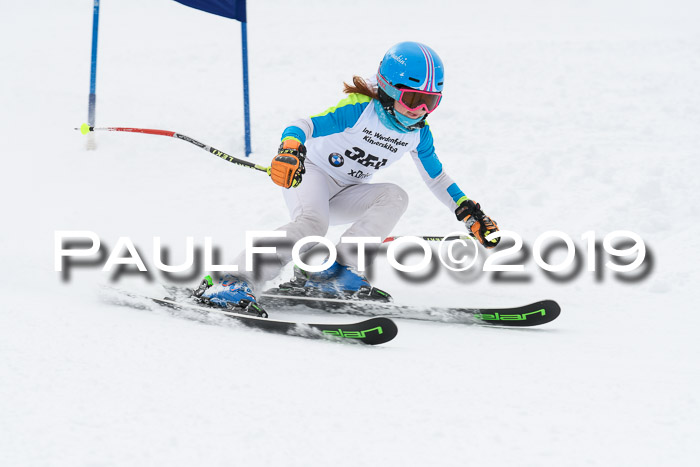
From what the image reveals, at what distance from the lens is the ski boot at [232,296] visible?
3.41m

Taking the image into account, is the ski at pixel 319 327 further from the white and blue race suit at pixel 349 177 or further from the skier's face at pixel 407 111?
the skier's face at pixel 407 111

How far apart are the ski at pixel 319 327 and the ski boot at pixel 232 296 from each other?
1.8 inches

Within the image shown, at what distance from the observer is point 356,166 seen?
416 centimetres

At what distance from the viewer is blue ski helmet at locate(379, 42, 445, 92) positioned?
3682 millimetres

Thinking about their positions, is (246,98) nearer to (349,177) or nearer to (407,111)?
(349,177)

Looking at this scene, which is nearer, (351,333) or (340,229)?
(351,333)

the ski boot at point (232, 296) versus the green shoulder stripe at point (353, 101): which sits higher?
the green shoulder stripe at point (353, 101)

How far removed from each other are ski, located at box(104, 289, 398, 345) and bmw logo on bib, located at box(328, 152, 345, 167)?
1244 millimetres

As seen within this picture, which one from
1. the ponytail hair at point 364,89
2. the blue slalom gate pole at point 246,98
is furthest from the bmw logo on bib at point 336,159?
the blue slalom gate pole at point 246,98

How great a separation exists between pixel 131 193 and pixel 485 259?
373 centimetres

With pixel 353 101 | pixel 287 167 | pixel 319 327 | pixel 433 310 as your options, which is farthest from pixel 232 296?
pixel 353 101

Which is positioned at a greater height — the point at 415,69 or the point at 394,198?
the point at 415,69

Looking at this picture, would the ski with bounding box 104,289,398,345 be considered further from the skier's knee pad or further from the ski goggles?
the ski goggles

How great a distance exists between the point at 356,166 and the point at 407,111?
531 millimetres
